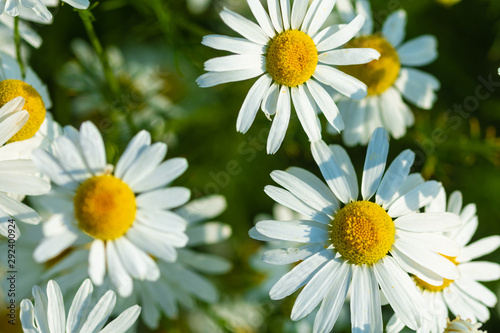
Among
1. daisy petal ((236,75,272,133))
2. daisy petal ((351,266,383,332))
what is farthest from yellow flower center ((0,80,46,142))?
daisy petal ((351,266,383,332))

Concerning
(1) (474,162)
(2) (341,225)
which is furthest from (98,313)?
(1) (474,162)

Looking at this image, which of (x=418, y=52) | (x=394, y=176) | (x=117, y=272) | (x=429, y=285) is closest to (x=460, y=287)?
(x=429, y=285)

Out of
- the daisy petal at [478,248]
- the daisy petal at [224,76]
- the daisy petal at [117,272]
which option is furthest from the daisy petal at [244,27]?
the daisy petal at [478,248]

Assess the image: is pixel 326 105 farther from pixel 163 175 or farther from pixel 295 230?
pixel 163 175

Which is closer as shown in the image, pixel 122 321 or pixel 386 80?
pixel 122 321

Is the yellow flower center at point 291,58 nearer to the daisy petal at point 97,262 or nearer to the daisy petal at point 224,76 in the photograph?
the daisy petal at point 224,76

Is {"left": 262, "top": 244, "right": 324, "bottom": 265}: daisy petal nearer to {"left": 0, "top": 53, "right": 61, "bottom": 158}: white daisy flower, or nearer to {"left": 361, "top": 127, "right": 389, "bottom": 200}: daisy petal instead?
{"left": 361, "top": 127, "right": 389, "bottom": 200}: daisy petal

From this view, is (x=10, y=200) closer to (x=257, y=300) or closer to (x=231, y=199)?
(x=231, y=199)
